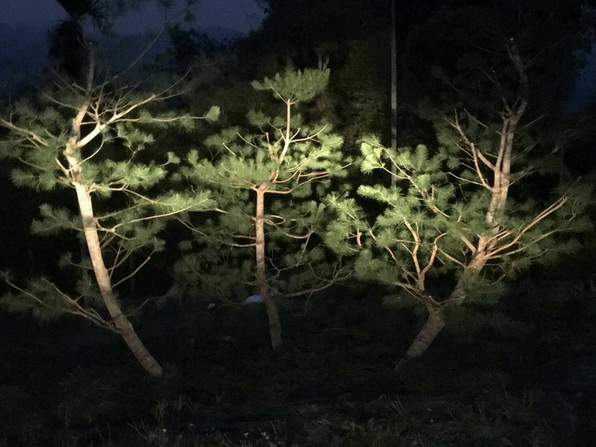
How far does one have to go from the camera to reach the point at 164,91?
5.25 meters

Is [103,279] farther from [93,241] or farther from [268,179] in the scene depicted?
[268,179]

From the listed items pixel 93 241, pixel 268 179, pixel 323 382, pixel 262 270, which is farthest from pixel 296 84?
pixel 323 382

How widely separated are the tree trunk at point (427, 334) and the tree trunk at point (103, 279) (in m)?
2.16

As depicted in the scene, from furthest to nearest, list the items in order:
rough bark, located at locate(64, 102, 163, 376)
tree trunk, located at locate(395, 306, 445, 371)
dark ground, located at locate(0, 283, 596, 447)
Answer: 1. tree trunk, located at locate(395, 306, 445, 371)
2. rough bark, located at locate(64, 102, 163, 376)
3. dark ground, located at locate(0, 283, 596, 447)

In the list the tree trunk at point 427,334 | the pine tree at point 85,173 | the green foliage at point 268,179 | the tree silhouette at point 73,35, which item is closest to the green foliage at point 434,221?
the tree trunk at point 427,334

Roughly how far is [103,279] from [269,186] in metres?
1.64

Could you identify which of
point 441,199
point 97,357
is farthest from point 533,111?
point 97,357

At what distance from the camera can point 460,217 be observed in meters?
4.78

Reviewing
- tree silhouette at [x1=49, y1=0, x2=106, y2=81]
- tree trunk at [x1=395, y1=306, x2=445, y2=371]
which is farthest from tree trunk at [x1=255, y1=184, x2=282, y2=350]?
tree silhouette at [x1=49, y1=0, x2=106, y2=81]

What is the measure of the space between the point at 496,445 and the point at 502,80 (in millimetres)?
→ 3332

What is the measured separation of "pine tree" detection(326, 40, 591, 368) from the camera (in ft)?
16.0

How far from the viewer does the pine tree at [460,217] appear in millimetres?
4875

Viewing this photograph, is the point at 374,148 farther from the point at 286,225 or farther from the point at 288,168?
the point at 286,225

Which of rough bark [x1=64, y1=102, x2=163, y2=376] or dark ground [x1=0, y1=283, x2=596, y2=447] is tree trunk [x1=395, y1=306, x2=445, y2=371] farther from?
rough bark [x1=64, y1=102, x2=163, y2=376]
